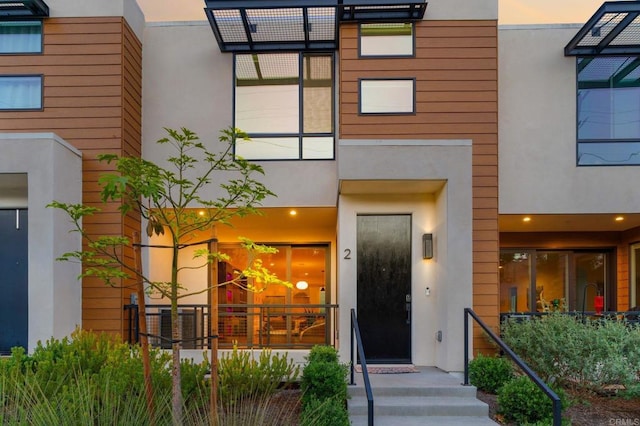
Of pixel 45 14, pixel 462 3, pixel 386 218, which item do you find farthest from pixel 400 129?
pixel 45 14

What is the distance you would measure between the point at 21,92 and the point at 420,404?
24.4 ft

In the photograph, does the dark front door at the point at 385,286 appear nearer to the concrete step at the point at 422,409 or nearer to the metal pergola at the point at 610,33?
the concrete step at the point at 422,409

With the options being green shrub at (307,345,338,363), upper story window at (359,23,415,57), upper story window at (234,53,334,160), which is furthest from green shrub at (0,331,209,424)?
upper story window at (359,23,415,57)

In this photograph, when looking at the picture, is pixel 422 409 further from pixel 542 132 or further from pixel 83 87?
pixel 83 87

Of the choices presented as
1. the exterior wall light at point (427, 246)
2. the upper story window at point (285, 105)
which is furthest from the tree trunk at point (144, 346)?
the exterior wall light at point (427, 246)

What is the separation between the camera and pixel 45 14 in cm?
693

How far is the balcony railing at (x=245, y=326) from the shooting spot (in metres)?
7.05

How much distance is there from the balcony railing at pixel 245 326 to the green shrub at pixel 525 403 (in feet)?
8.78

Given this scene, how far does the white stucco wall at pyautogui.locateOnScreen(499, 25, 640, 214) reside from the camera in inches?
295

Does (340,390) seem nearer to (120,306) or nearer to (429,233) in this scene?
(429,233)

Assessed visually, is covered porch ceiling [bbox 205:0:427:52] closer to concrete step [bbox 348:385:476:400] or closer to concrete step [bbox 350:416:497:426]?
concrete step [bbox 348:385:476:400]

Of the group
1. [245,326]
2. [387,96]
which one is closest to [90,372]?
[245,326]

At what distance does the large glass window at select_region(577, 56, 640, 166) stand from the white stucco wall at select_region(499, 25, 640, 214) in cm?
19

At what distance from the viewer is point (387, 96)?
707cm
